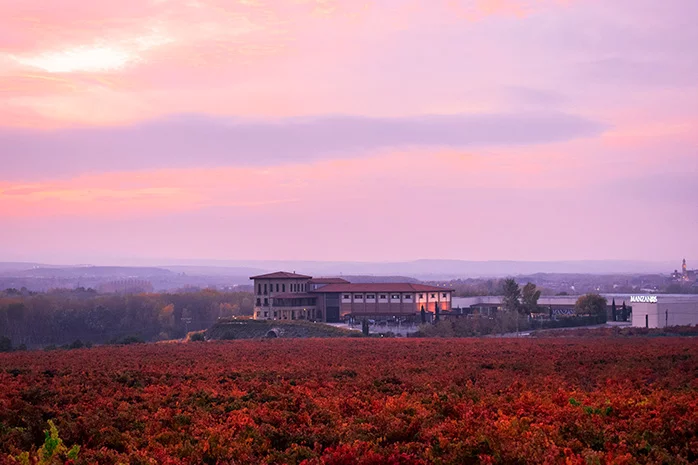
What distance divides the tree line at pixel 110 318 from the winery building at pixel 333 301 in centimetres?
2093

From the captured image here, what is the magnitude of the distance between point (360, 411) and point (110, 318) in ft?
373

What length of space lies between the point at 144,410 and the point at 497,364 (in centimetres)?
1413

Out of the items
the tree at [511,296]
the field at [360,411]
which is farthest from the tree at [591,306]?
the field at [360,411]

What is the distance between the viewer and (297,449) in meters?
12.0

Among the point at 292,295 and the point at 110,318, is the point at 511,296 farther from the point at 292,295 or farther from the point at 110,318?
the point at 110,318

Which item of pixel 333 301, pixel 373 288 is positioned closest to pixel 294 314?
pixel 333 301

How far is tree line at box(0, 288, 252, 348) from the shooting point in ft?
358

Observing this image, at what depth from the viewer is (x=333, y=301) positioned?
90.3m

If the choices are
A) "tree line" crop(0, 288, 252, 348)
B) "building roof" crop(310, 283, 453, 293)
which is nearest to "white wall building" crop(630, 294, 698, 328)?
"building roof" crop(310, 283, 453, 293)

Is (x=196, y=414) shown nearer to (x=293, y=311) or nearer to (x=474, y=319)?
(x=474, y=319)

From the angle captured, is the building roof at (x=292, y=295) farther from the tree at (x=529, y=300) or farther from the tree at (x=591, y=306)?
the tree at (x=591, y=306)

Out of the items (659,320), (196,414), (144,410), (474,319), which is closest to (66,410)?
(144,410)

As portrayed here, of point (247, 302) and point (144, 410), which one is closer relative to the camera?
point (144, 410)

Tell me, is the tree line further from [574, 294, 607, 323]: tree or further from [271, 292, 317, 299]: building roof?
[574, 294, 607, 323]: tree
